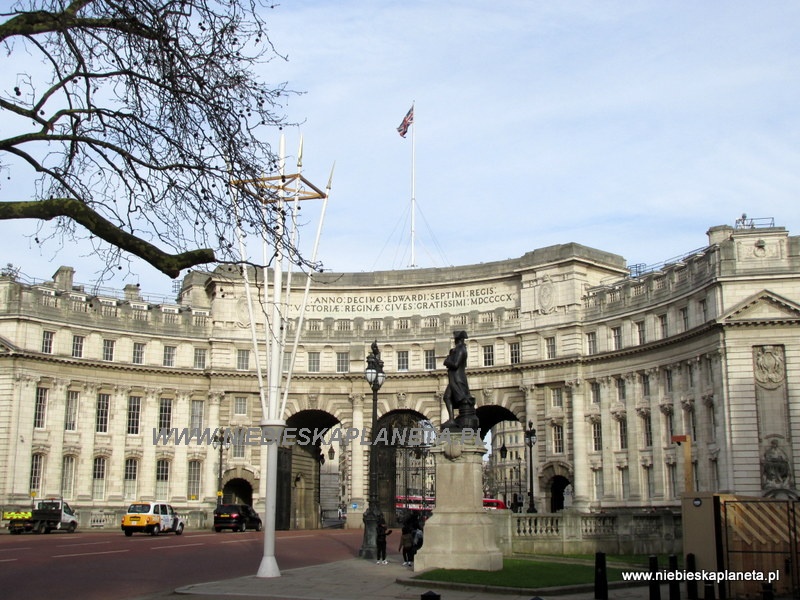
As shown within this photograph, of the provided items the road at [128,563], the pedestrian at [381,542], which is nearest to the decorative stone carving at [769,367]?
the road at [128,563]

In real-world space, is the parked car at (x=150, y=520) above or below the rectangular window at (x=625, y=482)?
below

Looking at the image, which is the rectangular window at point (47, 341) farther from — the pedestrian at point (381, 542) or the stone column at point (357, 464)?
the pedestrian at point (381, 542)

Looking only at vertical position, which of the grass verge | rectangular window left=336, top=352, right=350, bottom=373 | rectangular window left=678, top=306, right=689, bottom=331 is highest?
rectangular window left=678, top=306, right=689, bottom=331

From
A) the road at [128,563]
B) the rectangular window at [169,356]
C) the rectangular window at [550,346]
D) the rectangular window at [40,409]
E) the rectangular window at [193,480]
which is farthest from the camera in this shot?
the rectangular window at [169,356]

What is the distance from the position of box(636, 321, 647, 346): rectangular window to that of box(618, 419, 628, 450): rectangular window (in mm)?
5231

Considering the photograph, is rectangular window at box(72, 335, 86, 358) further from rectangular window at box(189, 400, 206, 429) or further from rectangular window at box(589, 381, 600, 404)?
rectangular window at box(589, 381, 600, 404)

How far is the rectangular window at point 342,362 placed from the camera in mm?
70556

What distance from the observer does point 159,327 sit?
67875mm

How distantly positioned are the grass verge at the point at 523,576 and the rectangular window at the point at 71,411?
143 feet

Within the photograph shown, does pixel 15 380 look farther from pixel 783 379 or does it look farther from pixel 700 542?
pixel 700 542

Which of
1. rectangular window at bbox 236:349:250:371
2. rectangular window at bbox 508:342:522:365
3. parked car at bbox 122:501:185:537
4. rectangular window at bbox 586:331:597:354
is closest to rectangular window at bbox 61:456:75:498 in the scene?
rectangular window at bbox 236:349:250:371

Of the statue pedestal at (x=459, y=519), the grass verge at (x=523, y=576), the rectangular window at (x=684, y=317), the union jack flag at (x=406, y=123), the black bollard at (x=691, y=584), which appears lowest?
the grass verge at (x=523, y=576)

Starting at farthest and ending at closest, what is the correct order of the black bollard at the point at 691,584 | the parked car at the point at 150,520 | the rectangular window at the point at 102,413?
the rectangular window at the point at 102,413, the parked car at the point at 150,520, the black bollard at the point at 691,584

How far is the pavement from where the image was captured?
2073cm
